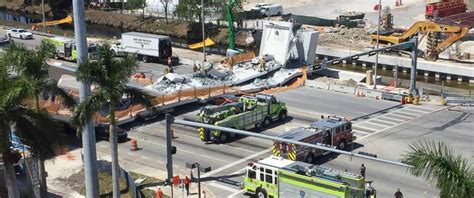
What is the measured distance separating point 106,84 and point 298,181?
9.91m

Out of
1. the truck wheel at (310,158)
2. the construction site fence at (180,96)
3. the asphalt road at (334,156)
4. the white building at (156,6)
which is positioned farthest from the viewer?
the white building at (156,6)

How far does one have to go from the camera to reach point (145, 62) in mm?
71062

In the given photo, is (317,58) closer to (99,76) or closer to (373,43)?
(373,43)

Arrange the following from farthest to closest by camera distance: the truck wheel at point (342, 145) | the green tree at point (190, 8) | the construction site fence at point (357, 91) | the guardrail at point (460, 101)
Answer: the green tree at point (190, 8) → the construction site fence at point (357, 91) → the guardrail at point (460, 101) → the truck wheel at point (342, 145)

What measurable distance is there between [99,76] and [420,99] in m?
34.2

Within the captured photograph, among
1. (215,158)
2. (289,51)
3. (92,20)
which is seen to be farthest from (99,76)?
(92,20)

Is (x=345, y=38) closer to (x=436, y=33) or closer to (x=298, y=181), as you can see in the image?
(x=436, y=33)

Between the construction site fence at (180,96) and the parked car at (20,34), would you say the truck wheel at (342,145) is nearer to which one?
the construction site fence at (180,96)

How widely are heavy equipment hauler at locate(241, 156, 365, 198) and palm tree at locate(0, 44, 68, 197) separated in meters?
11.0

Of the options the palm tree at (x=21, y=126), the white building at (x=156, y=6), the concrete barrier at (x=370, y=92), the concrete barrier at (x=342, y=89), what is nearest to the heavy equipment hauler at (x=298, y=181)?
the palm tree at (x=21, y=126)

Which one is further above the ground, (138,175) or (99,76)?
(99,76)

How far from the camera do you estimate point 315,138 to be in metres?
40.4

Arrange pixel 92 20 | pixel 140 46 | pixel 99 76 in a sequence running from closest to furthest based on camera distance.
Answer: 1. pixel 99 76
2. pixel 140 46
3. pixel 92 20

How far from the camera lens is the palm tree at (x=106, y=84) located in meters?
27.2
